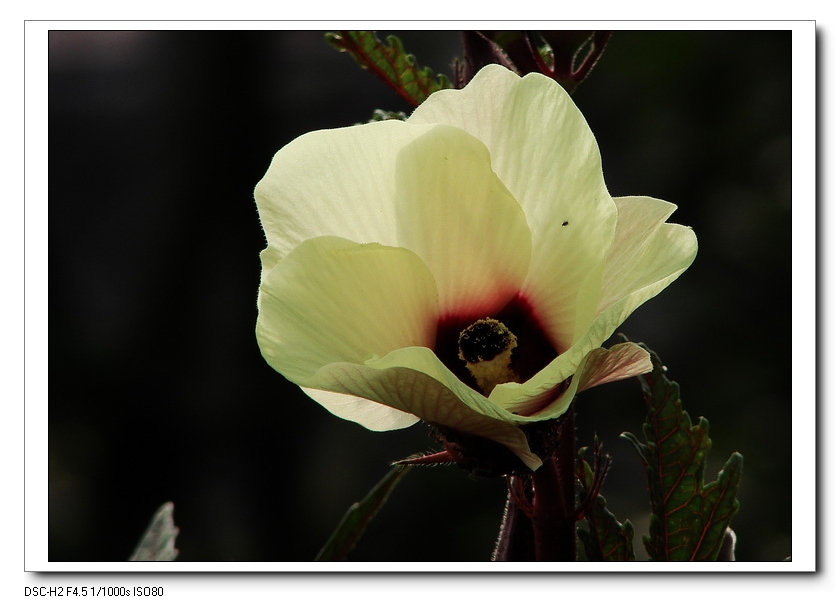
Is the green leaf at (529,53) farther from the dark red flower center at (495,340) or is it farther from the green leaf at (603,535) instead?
the green leaf at (603,535)

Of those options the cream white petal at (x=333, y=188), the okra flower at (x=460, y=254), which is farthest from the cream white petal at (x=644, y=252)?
the cream white petal at (x=333, y=188)

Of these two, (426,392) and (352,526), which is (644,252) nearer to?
(426,392)

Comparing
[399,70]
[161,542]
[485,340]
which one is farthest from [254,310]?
[485,340]

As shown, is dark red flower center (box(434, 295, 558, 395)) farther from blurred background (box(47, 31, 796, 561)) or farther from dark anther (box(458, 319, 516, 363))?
blurred background (box(47, 31, 796, 561))

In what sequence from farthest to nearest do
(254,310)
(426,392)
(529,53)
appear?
1. (254,310)
2. (529,53)
3. (426,392)

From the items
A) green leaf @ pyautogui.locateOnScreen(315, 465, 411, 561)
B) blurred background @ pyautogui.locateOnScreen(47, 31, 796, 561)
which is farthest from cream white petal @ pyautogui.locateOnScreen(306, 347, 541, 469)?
blurred background @ pyautogui.locateOnScreen(47, 31, 796, 561)
